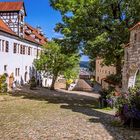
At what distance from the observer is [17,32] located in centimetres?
4694

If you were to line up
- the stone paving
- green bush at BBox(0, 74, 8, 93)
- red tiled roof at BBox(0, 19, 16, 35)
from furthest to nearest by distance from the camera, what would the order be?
red tiled roof at BBox(0, 19, 16, 35) < green bush at BBox(0, 74, 8, 93) < the stone paving

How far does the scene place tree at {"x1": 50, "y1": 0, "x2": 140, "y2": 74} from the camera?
30.2 metres

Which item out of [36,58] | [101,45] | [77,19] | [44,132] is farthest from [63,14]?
[36,58]

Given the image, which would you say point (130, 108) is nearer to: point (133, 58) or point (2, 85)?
point (133, 58)

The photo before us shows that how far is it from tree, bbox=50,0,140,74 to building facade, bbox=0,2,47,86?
1103cm

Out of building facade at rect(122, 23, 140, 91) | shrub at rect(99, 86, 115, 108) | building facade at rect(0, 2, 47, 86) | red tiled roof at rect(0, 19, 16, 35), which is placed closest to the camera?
building facade at rect(122, 23, 140, 91)

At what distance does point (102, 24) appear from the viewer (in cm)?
3139

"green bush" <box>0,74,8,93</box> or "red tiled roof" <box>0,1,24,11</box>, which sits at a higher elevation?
"red tiled roof" <box>0,1,24,11</box>

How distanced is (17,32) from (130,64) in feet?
86.0

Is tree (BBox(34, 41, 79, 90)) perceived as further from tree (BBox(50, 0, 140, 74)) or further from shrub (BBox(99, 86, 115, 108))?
shrub (BBox(99, 86, 115, 108))

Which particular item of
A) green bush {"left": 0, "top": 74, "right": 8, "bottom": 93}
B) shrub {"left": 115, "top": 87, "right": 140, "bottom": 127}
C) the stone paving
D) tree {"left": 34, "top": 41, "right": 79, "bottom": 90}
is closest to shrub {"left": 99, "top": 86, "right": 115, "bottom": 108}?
the stone paving

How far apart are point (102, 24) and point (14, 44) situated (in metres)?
17.4

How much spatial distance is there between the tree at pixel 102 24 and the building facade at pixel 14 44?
434 inches

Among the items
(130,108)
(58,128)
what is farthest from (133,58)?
(58,128)
